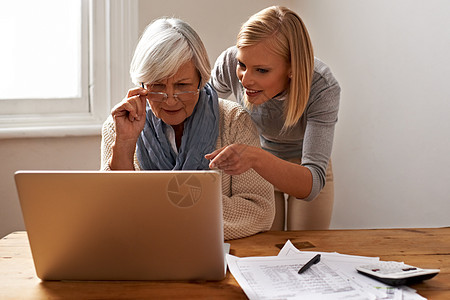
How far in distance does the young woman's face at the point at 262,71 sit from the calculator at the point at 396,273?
618mm

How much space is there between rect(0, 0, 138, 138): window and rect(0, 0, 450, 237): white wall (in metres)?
0.11

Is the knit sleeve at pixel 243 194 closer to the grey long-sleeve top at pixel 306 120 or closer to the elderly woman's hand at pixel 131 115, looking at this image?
the grey long-sleeve top at pixel 306 120

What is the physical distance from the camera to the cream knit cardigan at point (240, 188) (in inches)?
55.0

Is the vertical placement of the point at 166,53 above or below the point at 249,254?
above

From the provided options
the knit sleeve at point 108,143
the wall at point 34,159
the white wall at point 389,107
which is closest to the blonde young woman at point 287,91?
the knit sleeve at point 108,143

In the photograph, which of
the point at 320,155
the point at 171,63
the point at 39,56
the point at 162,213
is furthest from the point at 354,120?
the point at 162,213

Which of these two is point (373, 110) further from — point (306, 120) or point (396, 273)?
point (396, 273)

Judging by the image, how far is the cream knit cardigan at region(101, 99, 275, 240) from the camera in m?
1.40

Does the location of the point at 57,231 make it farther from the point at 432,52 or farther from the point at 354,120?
the point at 354,120

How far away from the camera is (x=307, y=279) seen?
105cm

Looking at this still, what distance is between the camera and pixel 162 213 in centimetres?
97

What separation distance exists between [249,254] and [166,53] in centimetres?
61

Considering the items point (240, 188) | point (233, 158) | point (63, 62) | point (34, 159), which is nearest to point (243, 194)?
point (240, 188)

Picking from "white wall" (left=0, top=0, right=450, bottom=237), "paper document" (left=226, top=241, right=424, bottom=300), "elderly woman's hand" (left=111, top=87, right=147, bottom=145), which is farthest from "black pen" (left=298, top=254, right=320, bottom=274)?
"white wall" (left=0, top=0, right=450, bottom=237)
